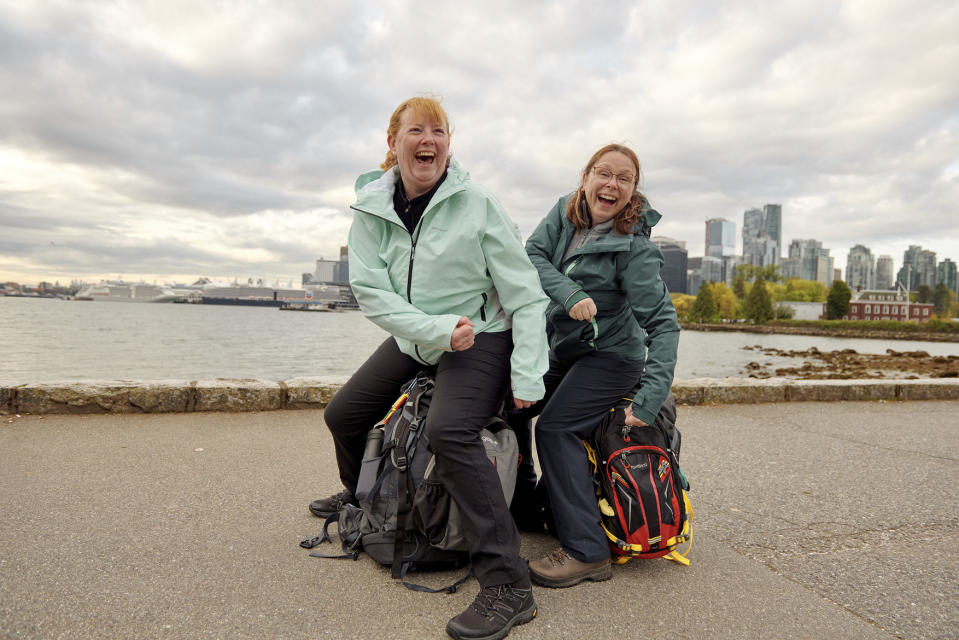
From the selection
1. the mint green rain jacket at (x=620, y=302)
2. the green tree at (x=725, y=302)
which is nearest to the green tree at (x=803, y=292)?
the green tree at (x=725, y=302)

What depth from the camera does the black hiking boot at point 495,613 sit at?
2.06m

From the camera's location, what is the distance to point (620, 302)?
2854 millimetres

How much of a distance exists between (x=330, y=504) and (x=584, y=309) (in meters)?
1.80

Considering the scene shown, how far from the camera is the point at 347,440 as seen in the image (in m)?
2.91

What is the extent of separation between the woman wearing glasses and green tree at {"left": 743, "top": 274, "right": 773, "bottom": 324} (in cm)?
9948

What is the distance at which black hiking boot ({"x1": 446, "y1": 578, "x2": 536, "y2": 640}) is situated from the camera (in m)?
2.06

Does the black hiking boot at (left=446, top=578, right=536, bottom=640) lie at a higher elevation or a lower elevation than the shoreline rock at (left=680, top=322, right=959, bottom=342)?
higher

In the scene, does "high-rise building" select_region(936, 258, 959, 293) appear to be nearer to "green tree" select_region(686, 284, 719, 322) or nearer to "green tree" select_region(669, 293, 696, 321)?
"green tree" select_region(669, 293, 696, 321)

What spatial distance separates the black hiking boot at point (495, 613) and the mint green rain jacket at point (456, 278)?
77cm

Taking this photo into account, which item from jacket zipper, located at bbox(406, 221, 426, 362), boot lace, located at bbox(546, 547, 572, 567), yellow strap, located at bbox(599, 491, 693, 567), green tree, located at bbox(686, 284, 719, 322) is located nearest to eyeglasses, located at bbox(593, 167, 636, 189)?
jacket zipper, located at bbox(406, 221, 426, 362)

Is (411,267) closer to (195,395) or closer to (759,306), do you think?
(195,395)

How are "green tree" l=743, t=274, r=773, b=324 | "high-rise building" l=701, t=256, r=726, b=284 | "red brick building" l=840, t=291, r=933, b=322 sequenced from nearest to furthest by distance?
"green tree" l=743, t=274, r=773, b=324 → "red brick building" l=840, t=291, r=933, b=322 → "high-rise building" l=701, t=256, r=726, b=284

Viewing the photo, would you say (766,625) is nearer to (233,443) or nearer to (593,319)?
(593,319)

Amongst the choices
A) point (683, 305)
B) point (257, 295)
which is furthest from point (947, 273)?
point (257, 295)
